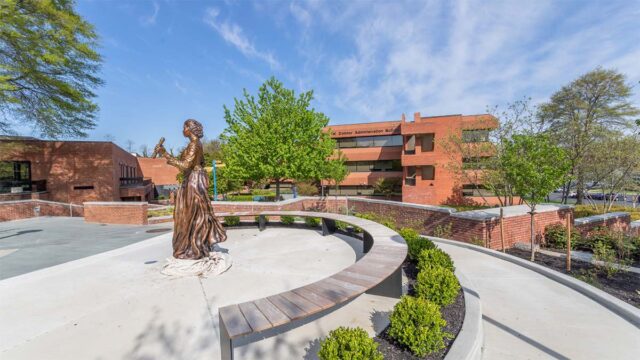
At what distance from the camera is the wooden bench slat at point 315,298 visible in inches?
115

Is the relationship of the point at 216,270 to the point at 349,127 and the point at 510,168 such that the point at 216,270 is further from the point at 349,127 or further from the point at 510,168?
the point at 349,127

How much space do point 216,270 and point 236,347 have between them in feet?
8.86

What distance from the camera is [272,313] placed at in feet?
8.86

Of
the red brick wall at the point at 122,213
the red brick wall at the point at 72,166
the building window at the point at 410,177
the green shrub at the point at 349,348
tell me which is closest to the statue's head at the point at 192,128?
the green shrub at the point at 349,348

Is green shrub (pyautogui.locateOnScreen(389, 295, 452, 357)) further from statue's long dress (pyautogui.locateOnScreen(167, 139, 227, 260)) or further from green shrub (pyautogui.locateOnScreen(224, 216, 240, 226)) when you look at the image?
green shrub (pyautogui.locateOnScreen(224, 216, 240, 226))

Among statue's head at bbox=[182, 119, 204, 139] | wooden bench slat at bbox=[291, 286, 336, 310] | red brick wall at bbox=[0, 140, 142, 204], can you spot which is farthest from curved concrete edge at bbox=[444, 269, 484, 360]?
red brick wall at bbox=[0, 140, 142, 204]

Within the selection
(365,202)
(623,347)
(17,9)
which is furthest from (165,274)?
(17,9)

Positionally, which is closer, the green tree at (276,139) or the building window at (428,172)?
the green tree at (276,139)

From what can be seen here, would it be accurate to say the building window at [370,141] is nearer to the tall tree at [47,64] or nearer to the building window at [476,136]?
the building window at [476,136]

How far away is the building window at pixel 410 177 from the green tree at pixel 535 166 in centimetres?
1953

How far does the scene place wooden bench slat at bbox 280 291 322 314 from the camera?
2.80m

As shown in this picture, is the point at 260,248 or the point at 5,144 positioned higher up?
the point at 5,144

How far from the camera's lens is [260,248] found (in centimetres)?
774

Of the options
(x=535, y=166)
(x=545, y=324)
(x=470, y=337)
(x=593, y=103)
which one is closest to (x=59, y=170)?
(x=470, y=337)
